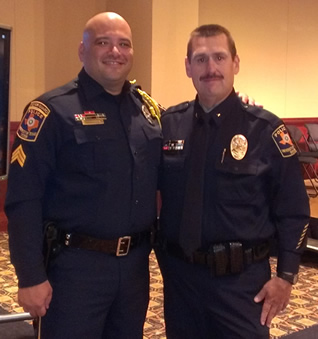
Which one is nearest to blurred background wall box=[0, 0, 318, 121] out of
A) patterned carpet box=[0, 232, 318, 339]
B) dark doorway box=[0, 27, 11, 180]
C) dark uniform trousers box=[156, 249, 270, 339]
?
patterned carpet box=[0, 232, 318, 339]

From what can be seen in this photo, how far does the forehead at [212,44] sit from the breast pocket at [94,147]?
46 cm

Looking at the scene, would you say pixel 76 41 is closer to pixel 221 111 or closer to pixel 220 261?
pixel 221 111

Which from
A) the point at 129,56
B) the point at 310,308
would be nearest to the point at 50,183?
the point at 129,56

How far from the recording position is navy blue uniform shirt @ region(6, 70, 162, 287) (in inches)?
69.3

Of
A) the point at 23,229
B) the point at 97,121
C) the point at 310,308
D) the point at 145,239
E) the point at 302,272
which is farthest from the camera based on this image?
the point at 302,272

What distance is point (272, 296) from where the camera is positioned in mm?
1905

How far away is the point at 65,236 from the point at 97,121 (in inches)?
16.4

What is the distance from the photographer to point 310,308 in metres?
3.46

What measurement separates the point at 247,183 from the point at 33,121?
0.78 metres

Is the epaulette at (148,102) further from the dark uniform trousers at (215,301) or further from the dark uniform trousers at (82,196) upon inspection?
the dark uniform trousers at (215,301)

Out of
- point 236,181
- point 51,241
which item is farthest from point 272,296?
point 51,241

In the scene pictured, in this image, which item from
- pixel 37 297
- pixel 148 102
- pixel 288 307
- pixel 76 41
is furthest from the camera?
pixel 76 41

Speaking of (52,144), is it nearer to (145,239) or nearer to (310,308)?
(145,239)

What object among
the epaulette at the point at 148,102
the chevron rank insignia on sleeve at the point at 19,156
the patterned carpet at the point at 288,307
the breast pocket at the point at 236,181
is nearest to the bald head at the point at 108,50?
the epaulette at the point at 148,102
